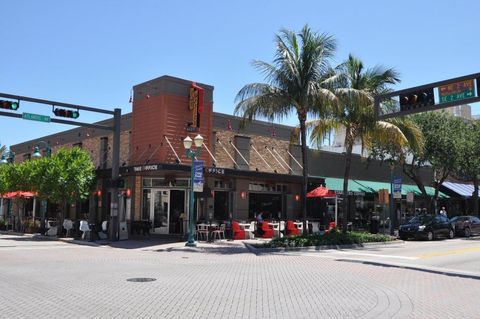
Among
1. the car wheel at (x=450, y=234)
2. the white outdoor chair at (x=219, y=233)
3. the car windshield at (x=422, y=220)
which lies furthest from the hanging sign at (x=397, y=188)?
the white outdoor chair at (x=219, y=233)

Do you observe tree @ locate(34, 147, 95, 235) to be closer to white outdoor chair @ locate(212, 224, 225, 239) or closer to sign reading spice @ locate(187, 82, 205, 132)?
sign reading spice @ locate(187, 82, 205, 132)

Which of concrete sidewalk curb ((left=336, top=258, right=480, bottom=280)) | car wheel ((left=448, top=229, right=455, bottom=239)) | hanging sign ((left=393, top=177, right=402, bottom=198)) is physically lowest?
concrete sidewalk curb ((left=336, top=258, right=480, bottom=280))

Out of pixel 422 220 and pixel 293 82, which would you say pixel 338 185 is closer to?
pixel 422 220

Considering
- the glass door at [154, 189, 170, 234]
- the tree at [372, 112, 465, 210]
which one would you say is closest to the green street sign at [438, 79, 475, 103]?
the glass door at [154, 189, 170, 234]

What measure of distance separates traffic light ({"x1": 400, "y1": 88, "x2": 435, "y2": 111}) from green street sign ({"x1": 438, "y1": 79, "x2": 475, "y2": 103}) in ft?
1.15

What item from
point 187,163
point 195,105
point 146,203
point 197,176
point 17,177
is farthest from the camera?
→ point 17,177

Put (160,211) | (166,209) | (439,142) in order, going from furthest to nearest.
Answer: (439,142)
(160,211)
(166,209)

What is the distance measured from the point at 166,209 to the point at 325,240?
9.12 metres

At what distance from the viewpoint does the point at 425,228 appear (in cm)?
2877

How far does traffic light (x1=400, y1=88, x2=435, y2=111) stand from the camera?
683 inches

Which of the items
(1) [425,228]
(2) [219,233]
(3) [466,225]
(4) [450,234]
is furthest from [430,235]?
(2) [219,233]

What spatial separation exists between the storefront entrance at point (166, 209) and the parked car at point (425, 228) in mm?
12827

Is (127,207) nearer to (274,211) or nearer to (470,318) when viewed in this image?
(274,211)

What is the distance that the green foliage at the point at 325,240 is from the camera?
2102 cm
